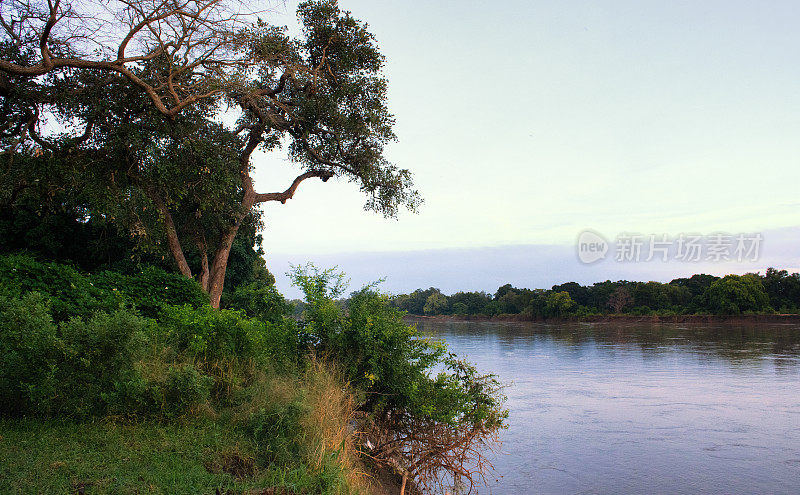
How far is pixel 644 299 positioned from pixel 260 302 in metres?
58.9

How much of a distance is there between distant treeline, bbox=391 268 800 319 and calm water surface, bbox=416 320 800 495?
697 inches

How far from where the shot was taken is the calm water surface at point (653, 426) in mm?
10398

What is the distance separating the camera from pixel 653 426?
568 inches

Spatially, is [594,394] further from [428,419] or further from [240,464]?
[240,464]

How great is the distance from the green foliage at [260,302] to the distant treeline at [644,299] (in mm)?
17326

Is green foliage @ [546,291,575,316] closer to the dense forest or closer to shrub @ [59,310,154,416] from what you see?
the dense forest

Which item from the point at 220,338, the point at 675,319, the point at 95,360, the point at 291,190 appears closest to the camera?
the point at 95,360

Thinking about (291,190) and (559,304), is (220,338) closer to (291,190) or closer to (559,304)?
(291,190)

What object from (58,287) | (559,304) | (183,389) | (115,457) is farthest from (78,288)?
(559,304)

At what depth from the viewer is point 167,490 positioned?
473 centimetres

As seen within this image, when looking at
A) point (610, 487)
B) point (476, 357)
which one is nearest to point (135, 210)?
point (610, 487)

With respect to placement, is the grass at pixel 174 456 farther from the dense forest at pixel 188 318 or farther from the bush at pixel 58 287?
the bush at pixel 58 287

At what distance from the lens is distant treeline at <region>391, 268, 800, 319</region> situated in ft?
178

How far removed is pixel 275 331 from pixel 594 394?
13.4 metres
